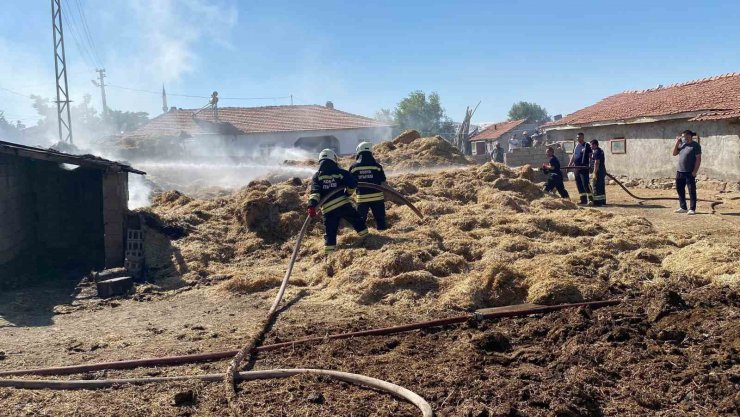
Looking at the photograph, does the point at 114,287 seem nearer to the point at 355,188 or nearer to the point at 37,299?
the point at 37,299

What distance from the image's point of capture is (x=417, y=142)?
65.7 ft

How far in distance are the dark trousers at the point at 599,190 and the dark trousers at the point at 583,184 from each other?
28cm

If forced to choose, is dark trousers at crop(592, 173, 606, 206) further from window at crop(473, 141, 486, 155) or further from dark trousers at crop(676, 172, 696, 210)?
window at crop(473, 141, 486, 155)

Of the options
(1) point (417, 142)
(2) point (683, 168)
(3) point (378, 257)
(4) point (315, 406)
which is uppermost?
(1) point (417, 142)

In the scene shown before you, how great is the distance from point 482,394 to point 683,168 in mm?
9641

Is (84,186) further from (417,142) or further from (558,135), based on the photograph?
(558,135)

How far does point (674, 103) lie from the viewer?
68.5 ft

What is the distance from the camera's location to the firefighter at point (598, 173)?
14.3m

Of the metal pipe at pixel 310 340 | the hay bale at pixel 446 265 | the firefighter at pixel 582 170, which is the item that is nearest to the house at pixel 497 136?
the firefighter at pixel 582 170

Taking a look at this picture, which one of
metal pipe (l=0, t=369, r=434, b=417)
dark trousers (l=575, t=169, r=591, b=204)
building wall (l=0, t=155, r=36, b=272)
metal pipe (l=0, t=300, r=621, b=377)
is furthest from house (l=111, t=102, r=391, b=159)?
metal pipe (l=0, t=369, r=434, b=417)

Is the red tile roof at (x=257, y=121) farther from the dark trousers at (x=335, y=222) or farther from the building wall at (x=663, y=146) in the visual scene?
the dark trousers at (x=335, y=222)

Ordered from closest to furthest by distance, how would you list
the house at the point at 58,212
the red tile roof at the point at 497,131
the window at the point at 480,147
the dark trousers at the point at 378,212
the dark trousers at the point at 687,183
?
the dark trousers at the point at 378,212 < the house at the point at 58,212 < the dark trousers at the point at 687,183 < the window at the point at 480,147 < the red tile roof at the point at 497,131

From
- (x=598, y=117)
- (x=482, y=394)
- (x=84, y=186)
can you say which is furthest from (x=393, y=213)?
(x=598, y=117)

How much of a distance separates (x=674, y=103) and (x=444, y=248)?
15626 mm
